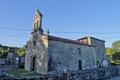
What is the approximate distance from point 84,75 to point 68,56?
33.5ft

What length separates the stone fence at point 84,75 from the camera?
1767 centimetres

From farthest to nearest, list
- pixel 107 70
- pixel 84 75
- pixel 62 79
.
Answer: pixel 107 70
pixel 84 75
pixel 62 79

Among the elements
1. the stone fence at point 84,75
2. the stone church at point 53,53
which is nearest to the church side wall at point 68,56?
the stone church at point 53,53

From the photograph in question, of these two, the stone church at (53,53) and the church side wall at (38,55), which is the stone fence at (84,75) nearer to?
the stone church at (53,53)

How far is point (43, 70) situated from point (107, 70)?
1090 cm

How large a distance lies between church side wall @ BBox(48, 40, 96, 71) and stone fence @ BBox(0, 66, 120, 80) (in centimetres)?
665

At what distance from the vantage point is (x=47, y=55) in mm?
28266

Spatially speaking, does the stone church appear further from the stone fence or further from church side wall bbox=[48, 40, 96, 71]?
the stone fence

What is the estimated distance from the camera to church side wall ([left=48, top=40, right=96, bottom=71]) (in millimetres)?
28941

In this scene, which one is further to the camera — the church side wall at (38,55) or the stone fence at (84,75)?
the church side wall at (38,55)

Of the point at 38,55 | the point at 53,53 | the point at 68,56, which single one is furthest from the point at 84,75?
the point at 38,55

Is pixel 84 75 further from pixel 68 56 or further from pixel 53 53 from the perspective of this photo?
pixel 68 56

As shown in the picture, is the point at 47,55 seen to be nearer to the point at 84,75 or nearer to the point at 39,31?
the point at 39,31

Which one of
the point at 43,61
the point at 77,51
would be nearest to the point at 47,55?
the point at 43,61
